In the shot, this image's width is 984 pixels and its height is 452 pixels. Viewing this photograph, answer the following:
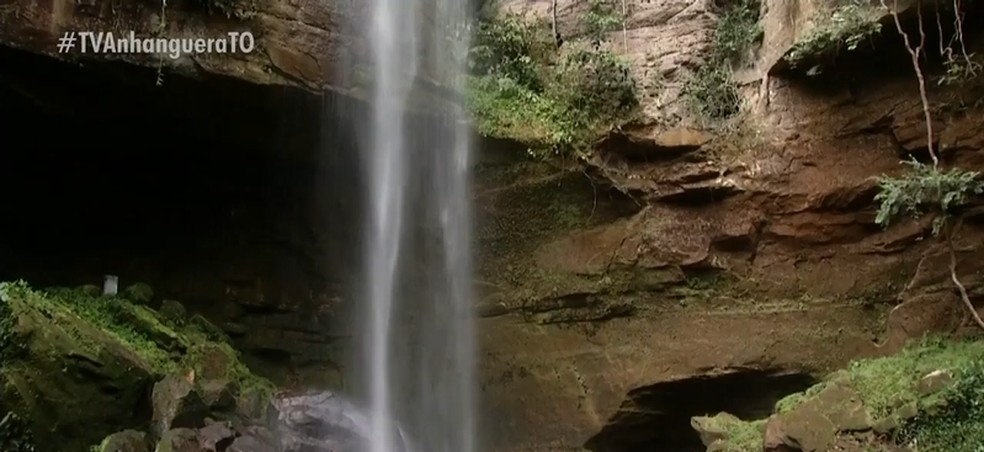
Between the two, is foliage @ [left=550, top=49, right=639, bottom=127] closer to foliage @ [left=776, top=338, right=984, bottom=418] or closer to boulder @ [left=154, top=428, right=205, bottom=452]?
foliage @ [left=776, top=338, right=984, bottom=418]

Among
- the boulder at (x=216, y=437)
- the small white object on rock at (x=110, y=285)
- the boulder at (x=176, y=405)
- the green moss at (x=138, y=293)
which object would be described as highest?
the small white object on rock at (x=110, y=285)

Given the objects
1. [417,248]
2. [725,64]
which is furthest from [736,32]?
[417,248]

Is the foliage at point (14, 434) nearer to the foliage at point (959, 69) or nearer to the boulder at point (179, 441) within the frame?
the boulder at point (179, 441)

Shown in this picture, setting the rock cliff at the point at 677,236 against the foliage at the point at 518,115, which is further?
the foliage at the point at 518,115

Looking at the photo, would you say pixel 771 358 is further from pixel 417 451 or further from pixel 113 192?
pixel 113 192

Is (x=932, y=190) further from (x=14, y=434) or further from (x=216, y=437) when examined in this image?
(x=14, y=434)

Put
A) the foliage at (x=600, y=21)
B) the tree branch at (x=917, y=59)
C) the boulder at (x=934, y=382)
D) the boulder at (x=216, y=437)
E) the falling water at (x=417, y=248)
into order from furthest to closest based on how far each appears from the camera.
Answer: the foliage at (x=600, y=21)
the falling water at (x=417, y=248)
the tree branch at (x=917, y=59)
the boulder at (x=216, y=437)
the boulder at (x=934, y=382)

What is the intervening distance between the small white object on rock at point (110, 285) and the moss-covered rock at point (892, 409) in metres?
6.39

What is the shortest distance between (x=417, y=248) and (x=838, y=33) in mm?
5568

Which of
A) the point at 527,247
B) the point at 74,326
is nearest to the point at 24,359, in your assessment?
the point at 74,326

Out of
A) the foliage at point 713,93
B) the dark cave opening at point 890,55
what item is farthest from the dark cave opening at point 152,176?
the dark cave opening at point 890,55

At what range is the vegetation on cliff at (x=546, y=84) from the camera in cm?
1013

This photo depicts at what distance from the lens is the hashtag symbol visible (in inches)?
297

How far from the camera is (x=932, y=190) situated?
745 cm
